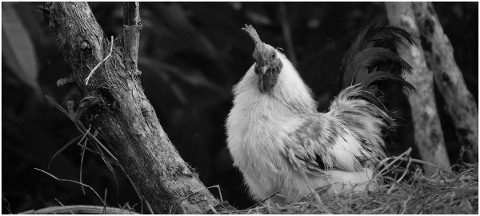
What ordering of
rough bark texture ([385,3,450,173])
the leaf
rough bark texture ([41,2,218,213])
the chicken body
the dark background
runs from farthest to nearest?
the dark background < rough bark texture ([385,3,450,173]) < the leaf < the chicken body < rough bark texture ([41,2,218,213])

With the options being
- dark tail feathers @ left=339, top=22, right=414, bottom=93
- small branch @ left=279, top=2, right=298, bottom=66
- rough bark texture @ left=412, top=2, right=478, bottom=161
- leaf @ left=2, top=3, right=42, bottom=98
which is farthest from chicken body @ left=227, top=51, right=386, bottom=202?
small branch @ left=279, top=2, right=298, bottom=66

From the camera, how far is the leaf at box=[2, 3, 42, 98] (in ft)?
17.5

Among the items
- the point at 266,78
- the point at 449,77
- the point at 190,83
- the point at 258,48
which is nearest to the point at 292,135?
the point at 266,78

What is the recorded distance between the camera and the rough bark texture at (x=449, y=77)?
588cm

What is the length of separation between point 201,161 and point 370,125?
138 inches

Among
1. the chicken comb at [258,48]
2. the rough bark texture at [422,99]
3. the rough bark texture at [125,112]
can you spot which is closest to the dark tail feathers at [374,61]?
the rough bark texture at [422,99]

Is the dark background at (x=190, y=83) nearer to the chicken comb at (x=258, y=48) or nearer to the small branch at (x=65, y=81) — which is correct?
the chicken comb at (x=258, y=48)

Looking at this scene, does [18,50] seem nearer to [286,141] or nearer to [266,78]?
[266,78]

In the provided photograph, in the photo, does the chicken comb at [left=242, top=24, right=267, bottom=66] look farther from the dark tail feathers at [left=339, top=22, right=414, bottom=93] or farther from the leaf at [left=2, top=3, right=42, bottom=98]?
the leaf at [left=2, top=3, right=42, bottom=98]

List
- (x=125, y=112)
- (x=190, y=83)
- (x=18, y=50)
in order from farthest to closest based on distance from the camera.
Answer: (x=190, y=83) < (x=18, y=50) < (x=125, y=112)

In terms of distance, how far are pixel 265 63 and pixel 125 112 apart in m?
0.99

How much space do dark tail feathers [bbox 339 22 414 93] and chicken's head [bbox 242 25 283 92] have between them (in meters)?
0.80

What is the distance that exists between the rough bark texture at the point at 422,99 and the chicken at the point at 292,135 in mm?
886

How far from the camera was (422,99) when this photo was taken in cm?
591
